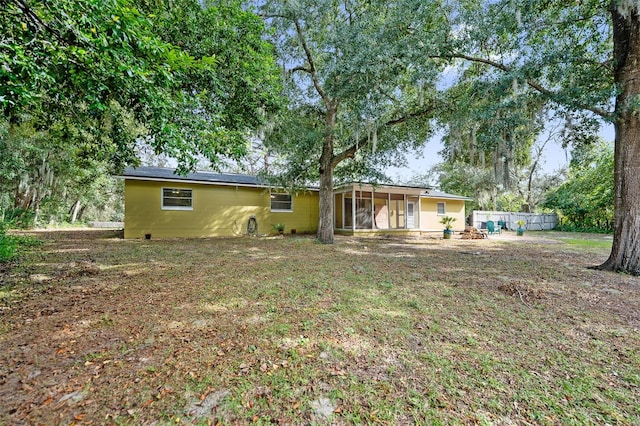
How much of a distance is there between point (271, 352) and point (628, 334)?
352cm

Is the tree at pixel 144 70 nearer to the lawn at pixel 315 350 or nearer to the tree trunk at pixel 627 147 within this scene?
the lawn at pixel 315 350

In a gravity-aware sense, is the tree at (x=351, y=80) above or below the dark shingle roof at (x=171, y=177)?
above

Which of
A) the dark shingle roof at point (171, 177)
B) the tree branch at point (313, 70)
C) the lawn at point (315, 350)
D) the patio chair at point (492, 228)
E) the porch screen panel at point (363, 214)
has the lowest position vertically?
the lawn at point (315, 350)

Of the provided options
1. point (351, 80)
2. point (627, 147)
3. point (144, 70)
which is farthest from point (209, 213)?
point (627, 147)

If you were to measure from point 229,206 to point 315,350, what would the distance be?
10829mm

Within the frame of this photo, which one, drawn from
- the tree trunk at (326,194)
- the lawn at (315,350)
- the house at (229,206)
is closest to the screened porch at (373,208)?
the house at (229,206)

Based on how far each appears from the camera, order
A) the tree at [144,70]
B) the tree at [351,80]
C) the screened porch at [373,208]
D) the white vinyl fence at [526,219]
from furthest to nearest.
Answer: the white vinyl fence at [526,219], the screened porch at [373,208], the tree at [351,80], the tree at [144,70]

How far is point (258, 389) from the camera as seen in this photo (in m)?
1.87

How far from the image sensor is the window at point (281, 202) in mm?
13430

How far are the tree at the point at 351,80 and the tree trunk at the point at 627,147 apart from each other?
10.9ft

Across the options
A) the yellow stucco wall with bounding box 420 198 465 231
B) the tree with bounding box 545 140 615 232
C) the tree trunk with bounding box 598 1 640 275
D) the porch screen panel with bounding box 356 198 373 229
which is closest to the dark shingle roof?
the porch screen panel with bounding box 356 198 373 229

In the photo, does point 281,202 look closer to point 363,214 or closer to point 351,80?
point 363,214

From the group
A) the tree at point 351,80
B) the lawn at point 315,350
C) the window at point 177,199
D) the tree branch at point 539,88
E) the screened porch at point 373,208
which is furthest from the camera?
the screened porch at point 373,208

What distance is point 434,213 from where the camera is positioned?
17.3 m
